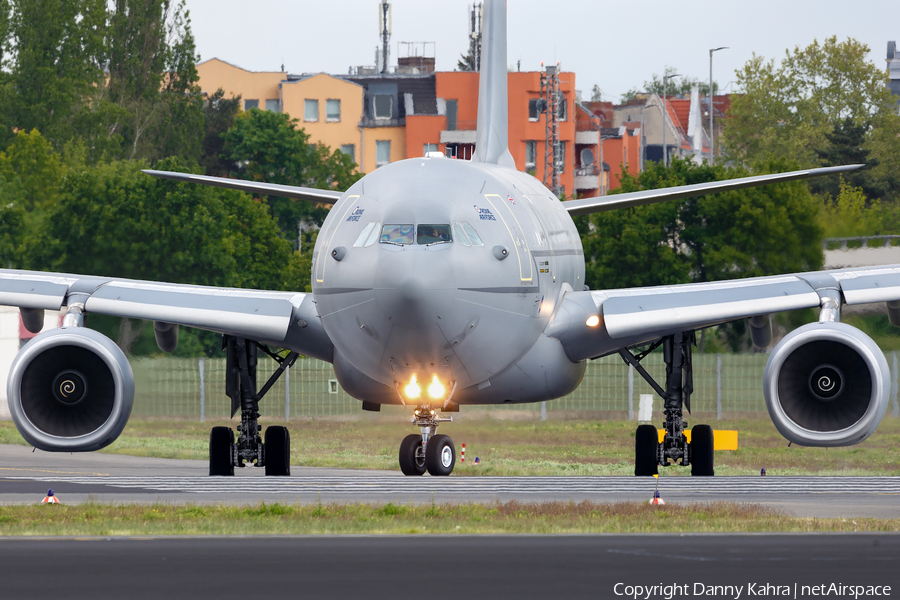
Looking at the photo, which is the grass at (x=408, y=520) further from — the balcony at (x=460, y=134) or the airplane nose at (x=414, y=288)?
the balcony at (x=460, y=134)

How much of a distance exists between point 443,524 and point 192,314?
9.30 meters

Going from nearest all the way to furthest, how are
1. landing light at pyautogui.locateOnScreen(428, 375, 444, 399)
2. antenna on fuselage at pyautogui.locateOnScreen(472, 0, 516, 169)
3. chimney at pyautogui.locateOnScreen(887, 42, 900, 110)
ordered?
landing light at pyautogui.locateOnScreen(428, 375, 444, 399), antenna on fuselage at pyautogui.locateOnScreen(472, 0, 516, 169), chimney at pyautogui.locateOnScreen(887, 42, 900, 110)

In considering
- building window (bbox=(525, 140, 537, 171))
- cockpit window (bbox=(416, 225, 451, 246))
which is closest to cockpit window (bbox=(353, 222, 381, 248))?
cockpit window (bbox=(416, 225, 451, 246))

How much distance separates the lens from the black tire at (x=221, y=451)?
25766 millimetres

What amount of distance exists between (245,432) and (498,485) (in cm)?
548

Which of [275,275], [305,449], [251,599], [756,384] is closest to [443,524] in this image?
[251,599]

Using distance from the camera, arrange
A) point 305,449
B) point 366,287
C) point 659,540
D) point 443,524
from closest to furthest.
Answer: point 659,540
point 443,524
point 366,287
point 305,449

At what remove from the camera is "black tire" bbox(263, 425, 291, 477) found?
25.8 metres

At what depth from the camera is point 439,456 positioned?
22859mm

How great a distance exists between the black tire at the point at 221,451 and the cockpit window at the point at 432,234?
6654mm

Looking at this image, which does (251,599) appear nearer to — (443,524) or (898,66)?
(443,524)

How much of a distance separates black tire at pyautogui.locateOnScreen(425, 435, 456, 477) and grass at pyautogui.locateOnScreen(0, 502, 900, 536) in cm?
474

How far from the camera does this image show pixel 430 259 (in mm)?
20578

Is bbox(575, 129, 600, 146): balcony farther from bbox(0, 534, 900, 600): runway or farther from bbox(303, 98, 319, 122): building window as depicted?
bbox(0, 534, 900, 600): runway
